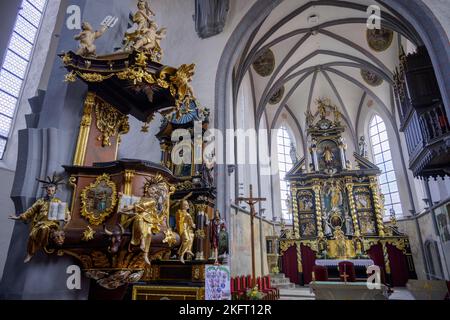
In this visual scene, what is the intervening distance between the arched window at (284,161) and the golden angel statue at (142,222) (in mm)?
14670

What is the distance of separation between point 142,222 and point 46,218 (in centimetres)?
107

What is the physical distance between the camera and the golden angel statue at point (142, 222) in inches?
128

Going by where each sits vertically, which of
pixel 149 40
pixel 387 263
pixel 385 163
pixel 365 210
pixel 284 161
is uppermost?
pixel 284 161

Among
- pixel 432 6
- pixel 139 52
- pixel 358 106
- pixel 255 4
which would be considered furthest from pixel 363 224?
pixel 139 52

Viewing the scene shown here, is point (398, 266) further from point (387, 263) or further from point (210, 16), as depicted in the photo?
point (210, 16)

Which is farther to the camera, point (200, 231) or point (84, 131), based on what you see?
point (200, 231)

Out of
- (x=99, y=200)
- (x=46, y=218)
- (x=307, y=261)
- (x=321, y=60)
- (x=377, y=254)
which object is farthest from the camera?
(x=321, y=60)

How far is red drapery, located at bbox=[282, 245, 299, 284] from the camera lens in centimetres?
1506

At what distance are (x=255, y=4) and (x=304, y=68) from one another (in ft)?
25.1

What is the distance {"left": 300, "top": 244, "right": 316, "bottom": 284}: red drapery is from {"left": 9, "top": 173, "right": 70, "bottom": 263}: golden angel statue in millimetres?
13950

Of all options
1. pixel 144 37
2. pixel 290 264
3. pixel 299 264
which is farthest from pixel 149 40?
pixel 290 264

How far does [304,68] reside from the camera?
16812 millimetres

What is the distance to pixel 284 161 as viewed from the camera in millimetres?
19109

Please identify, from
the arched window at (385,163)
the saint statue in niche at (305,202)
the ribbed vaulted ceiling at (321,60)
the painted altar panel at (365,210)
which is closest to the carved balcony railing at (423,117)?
the ribbed vaulted ceiling at (321,60)
